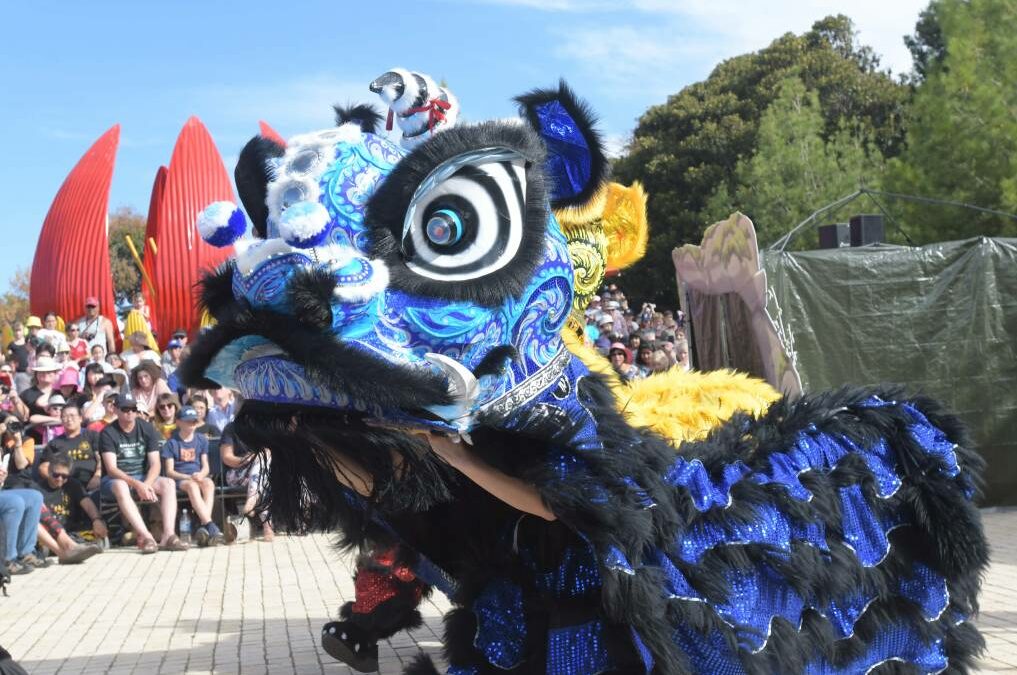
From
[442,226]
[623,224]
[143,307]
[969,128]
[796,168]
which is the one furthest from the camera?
[796,168]

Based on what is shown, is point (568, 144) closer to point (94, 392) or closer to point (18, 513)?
point (18, 513)

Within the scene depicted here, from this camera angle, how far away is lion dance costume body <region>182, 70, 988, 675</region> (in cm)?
243

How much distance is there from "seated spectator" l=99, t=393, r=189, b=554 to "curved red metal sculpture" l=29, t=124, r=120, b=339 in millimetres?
12434

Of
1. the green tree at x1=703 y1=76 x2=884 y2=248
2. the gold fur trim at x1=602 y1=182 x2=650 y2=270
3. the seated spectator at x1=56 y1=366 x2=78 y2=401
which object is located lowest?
the seated spectator at x1=56 y1=366 x2=78 y2=401

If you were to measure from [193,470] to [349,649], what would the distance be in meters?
6.29

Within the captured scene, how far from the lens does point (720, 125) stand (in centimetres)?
3056

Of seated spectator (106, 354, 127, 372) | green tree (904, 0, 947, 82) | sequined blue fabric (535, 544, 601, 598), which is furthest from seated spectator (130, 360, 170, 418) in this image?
green tree (904, 0, 947, 82)

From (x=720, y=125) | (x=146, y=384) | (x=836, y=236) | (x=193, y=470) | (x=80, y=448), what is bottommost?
(x=193, y=470)

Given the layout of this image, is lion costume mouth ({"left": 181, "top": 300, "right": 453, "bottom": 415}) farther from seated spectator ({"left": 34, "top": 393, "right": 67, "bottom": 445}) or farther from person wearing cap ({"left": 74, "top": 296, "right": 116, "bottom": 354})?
person wearing cap ({"left": 74, "top": 296, "right": 116, "bottom": 354})

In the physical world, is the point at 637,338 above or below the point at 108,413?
above

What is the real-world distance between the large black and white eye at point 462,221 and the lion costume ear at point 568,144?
484 millimetres

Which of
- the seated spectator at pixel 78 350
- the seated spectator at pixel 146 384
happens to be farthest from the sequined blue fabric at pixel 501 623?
the seated spectator at pixel 78 350

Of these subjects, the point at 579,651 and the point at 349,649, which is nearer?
the point at 579,651

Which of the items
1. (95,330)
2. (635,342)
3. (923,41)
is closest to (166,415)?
(635,342)
